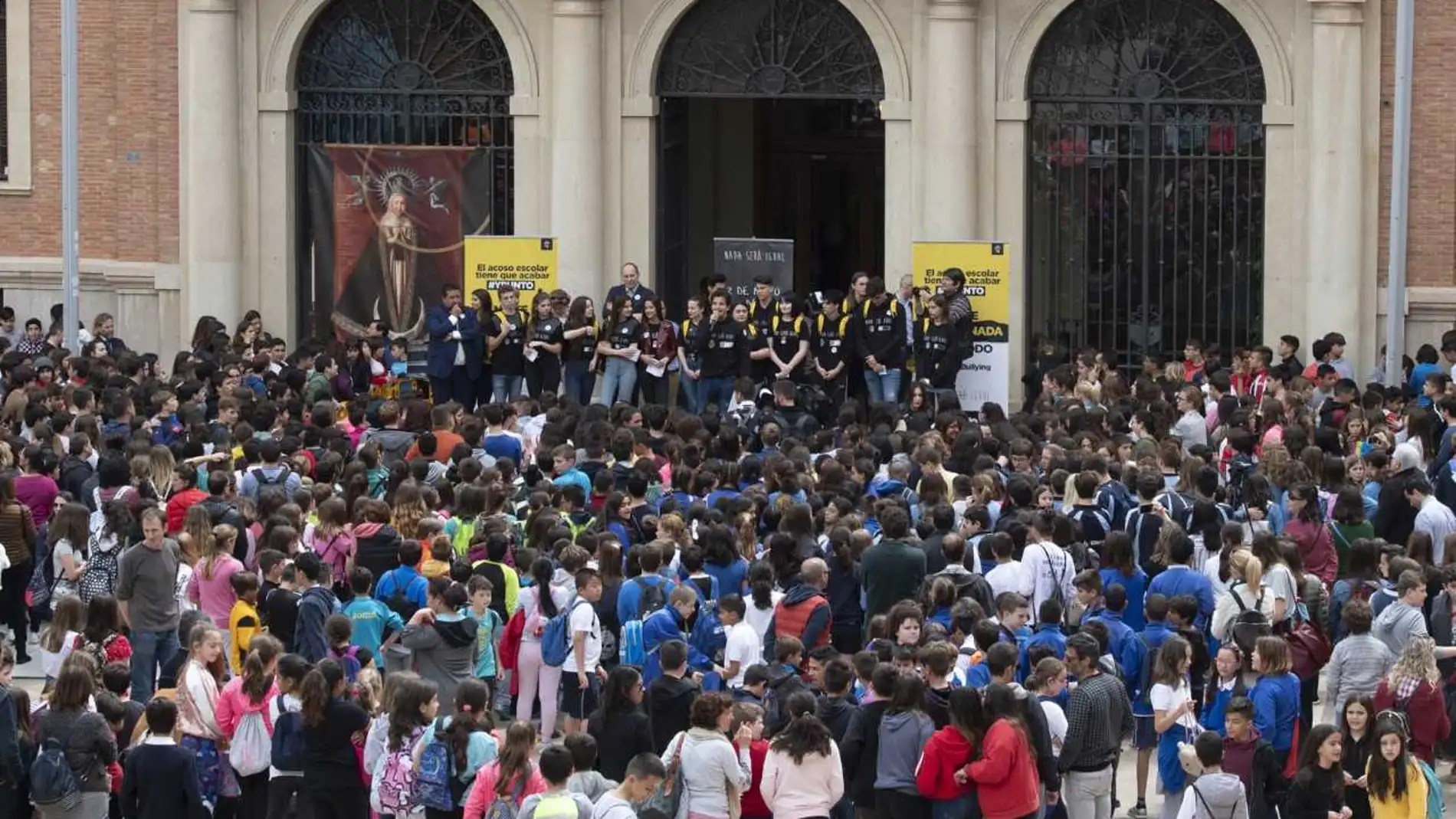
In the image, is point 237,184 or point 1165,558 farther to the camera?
point 237,184

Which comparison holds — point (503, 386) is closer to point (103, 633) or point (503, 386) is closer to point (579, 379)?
point (579, 379)

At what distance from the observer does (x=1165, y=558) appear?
1728 centimetres

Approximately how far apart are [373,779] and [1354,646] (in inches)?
212

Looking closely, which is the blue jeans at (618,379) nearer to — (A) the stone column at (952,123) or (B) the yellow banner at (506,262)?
(B) the yellow banner at (506,262)

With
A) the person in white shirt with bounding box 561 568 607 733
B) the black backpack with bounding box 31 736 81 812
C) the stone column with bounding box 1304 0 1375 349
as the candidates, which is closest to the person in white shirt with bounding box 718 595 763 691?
the person in white shirt with bounding box 561 568 607 733

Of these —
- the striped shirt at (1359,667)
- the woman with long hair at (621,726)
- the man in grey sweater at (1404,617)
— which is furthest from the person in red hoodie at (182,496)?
the man in grey sweater at (1404,617)

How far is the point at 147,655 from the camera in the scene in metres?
17.5

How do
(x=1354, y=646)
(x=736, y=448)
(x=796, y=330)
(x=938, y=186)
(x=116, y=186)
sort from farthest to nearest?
(x=116, y=186) < (x=938, y=186) < (x=796, y=330) < (x=736, y=448) < (x=1354, y=646)

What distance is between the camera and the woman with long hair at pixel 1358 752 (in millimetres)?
14172

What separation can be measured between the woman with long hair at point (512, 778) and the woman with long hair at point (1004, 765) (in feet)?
7.12

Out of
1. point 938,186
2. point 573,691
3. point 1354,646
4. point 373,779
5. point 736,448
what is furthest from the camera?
point 938,186

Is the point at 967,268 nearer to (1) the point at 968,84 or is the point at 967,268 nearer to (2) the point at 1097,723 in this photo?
(1) the point at 968,84

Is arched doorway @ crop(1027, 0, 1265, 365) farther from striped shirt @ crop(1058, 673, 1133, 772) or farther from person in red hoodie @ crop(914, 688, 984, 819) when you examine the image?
person in red hoodie @ crop(914, 688, 984, 819)

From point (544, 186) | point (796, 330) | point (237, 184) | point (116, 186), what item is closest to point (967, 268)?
point (796, 330)
